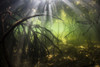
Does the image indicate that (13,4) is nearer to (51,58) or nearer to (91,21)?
(51,58)

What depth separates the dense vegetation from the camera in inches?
118

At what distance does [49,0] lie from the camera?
11.9ft

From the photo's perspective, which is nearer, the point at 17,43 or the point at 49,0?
the point at 17,43

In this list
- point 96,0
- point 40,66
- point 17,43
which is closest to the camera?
point 40,66

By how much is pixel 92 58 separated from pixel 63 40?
52.8 inches

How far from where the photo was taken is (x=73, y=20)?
3.88 meters

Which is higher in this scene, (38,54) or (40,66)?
(38,54)

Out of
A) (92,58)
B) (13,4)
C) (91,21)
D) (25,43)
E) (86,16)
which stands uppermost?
(13,4)

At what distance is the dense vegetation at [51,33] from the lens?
3.00 meters

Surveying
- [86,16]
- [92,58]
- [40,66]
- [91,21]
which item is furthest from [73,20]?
[40,66]

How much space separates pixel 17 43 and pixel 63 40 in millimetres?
1944

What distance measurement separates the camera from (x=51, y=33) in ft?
9.62

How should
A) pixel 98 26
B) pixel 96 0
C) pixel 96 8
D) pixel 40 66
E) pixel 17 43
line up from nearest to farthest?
1. pixel 40 66
2. pixel 17 43
3. pixel 96 0
4. pixel 96 8
5. pixel 98 26

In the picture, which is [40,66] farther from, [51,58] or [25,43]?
[25,43]
